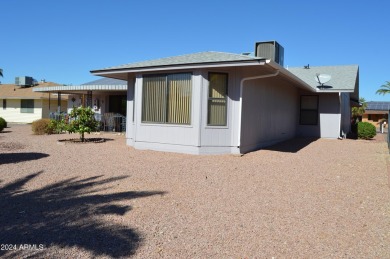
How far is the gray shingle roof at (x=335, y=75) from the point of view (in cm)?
1780

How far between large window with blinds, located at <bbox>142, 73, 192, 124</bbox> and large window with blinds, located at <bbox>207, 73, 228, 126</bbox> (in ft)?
2.07

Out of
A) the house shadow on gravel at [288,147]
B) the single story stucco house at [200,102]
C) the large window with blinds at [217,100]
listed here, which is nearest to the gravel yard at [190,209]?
the single story stucco house at [200,102]

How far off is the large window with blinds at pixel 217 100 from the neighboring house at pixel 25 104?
24.2 meters

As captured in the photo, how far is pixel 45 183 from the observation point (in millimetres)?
6734

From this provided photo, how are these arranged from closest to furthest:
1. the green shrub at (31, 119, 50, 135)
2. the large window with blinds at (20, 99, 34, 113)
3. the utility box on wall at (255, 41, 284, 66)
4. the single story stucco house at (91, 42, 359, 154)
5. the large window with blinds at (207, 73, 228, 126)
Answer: the single story stucco house at (91, 42, 359, 154) < the large window with blinds at (207, 73, 228, 126) < the utility box on wall at (255, 41, 284, 66) < the green shrub at (31, 119, 50, 135) < the large window with blinds at (20, 99, 34, 113)

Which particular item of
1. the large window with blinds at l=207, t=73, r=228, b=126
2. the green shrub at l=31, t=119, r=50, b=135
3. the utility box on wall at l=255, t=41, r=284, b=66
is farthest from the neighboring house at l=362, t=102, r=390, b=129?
the green shrub at l=31, t=119, r=50, b=135

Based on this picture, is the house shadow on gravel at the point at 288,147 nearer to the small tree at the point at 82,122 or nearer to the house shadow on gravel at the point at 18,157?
the small tree at the point at 82,122

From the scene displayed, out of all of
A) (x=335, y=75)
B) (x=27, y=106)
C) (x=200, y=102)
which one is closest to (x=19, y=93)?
(x=27, y=106)

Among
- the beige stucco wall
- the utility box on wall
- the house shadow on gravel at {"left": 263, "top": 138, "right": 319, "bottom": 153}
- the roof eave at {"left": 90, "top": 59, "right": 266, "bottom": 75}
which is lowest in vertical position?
the house shadow on gravel at {"left": 263, "top": 138, "right": 319, "bottom": 153}

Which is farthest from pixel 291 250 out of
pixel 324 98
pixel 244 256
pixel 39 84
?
pixel 39 84

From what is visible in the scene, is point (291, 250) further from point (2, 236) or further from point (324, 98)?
point (324, 98)

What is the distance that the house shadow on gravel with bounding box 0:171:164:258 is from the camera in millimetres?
3932

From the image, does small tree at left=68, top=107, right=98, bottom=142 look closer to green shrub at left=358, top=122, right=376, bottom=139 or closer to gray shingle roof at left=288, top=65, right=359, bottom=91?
gray shingle roof at left=288, top=65, right=359, bottom=91

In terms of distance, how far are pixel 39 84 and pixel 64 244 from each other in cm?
3631
